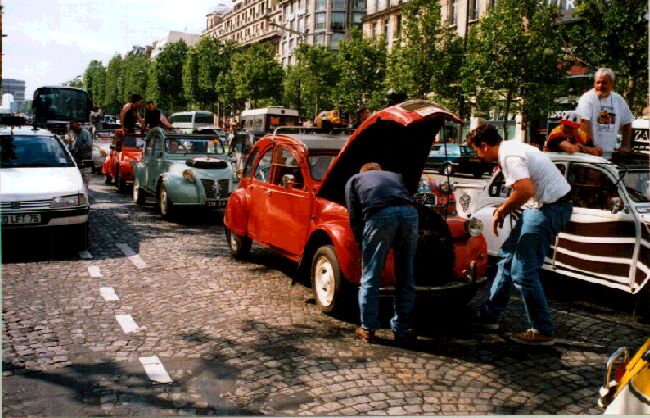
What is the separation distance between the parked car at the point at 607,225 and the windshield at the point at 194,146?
814 cm

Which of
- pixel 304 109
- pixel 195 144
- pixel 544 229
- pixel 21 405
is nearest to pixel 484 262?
pixel 544 229

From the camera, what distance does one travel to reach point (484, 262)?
632 cm

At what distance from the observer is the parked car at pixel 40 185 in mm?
8172

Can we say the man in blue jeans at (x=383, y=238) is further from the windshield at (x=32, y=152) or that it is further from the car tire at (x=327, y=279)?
the windshield at (x=32, y=152)

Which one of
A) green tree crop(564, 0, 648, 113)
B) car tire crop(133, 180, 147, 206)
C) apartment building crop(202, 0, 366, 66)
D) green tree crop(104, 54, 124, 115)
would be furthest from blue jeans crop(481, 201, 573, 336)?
green tree crop(104, 54, 124, 115)

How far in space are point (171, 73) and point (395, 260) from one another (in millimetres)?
82329

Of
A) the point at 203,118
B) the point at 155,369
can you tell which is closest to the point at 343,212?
the point at 155,369

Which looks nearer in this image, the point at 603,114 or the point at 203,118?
the point at 603,114

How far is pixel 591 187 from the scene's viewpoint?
6.80 m

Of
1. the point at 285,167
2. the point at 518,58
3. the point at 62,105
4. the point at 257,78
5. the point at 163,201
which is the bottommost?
the point at 163,201

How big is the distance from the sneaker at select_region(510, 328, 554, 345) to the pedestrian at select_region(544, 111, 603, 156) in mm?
2461

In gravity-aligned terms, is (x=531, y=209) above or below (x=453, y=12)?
below

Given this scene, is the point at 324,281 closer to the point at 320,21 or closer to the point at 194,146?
the point at 194,146

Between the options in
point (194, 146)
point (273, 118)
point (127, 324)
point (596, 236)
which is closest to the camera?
point (127, 324)
